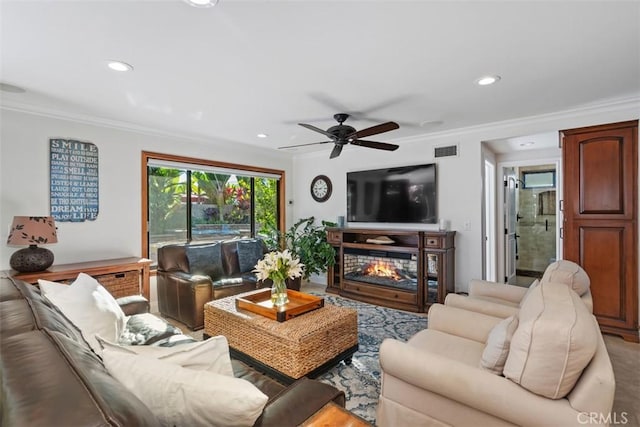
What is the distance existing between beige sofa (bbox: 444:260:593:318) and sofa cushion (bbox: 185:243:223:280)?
9.24ft

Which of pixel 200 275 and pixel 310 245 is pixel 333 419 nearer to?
pixel 200 275

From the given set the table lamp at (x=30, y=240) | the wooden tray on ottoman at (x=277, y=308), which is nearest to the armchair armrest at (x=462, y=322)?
the wooden tray on ottoman at (x=277, y=308)

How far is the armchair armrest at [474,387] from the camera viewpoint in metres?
1.22

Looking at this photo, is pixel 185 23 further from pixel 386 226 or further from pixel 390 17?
pixel 386 226

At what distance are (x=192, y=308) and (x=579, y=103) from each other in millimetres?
4469

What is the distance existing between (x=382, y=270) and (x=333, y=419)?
11.9ft

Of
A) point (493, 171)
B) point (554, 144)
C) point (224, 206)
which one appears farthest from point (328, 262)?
point (554, 144)

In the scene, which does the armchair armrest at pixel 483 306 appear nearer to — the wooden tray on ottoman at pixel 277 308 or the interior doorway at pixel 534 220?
the wooden tray on ottoman at pixel 277 308

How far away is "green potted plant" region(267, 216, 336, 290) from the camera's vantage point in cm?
493

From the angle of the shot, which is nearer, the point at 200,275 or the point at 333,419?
the point at 333,419

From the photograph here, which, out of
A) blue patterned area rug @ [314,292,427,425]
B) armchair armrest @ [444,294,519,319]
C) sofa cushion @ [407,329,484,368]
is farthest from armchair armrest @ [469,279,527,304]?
blue patterned area rug @ [314,292,427,425]

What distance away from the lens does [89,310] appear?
1.73 m

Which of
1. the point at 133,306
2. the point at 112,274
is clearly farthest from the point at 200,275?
the point at 133,306

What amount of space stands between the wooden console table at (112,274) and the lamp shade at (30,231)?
0.95 feet
